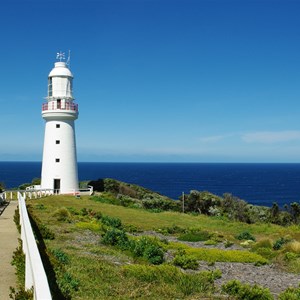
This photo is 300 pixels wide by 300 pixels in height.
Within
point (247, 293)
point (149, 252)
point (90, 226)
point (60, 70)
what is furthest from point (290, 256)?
point (60, 70)

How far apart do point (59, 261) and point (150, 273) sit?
2.46 metres

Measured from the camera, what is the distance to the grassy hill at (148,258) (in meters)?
10.0

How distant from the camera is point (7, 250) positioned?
41.5ft

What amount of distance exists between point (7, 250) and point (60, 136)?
25.8 metres

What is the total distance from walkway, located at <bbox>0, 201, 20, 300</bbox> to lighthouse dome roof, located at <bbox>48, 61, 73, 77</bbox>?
752 inches

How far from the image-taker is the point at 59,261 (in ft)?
37.9

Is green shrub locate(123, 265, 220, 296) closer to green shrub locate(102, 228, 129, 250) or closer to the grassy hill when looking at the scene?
the grassy hill

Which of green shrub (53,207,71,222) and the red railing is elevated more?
the red railing

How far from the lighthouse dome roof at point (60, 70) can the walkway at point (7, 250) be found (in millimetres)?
19093

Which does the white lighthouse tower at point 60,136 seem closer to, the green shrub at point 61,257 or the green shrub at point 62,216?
the green shrub at point 62,216

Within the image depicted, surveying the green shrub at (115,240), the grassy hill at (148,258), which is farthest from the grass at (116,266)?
the green shrub at (115,240)

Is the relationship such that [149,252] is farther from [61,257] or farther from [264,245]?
[264,245]

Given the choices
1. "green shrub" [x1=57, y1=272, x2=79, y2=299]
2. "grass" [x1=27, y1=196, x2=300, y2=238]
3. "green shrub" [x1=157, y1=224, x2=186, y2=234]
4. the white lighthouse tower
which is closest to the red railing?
the white lighthouse tower

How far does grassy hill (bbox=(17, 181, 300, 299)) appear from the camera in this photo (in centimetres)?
1000
